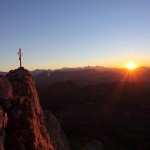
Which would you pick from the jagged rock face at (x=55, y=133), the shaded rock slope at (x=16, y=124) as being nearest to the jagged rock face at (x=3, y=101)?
the shaded rock slope at (x=16, y=124)

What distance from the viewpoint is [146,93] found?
379ft

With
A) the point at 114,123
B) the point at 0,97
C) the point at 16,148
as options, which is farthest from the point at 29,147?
the point at 114,123

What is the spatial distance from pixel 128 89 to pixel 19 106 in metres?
107

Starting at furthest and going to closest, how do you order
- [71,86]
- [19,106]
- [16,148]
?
[71,86] < [19,106] < [16,148]

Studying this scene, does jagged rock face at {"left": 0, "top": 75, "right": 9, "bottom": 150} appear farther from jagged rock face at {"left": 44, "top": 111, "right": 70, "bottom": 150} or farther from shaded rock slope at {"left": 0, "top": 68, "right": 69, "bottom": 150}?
jagged rock face at {"left": 44, "top": 111, "right": 70, "bottom": 150}

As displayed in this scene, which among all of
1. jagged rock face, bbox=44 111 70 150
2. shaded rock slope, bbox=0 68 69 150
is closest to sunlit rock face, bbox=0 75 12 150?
shaded rock slope, bbox=0 68 69 150

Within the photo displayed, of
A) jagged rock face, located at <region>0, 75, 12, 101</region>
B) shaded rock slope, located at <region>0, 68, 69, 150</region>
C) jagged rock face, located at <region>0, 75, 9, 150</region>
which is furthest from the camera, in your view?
jagged rock face, located at <region>0, 75, 12, 101</region>

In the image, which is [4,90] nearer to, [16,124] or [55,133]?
[16,124]

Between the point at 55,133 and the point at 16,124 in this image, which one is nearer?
the point at 16,124

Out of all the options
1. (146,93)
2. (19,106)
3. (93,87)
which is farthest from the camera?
(93,87)

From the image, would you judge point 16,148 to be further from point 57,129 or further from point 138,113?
point 138,113

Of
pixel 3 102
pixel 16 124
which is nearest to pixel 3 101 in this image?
pixel 3 102

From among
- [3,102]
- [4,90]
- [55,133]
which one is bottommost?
[55,133]

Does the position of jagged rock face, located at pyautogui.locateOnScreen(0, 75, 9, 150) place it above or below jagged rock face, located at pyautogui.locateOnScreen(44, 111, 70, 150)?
above
